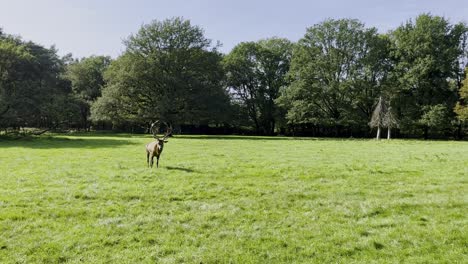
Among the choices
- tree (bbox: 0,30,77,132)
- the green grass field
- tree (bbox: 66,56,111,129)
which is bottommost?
the green grass field

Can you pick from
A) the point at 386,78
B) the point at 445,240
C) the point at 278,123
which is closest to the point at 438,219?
the point at 445,240

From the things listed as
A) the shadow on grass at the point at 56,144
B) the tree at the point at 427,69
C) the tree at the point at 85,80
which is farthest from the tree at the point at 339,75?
the tree at the point at 85,80

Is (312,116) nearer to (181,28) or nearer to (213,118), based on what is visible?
(213,118)

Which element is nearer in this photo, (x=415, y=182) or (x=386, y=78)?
(x=415, y=182)

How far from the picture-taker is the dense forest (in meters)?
39.5

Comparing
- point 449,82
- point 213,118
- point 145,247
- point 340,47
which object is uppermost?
point 340,47

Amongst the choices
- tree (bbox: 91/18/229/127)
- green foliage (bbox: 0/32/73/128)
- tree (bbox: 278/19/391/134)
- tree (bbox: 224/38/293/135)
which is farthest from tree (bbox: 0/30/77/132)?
tree (bbox: 278/19/391/134)

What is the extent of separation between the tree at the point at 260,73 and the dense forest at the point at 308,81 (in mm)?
3470

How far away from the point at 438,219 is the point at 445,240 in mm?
1296

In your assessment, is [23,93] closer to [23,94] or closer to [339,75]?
[23,94]

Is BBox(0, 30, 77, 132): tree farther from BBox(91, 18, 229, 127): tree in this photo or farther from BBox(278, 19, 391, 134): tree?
BBox(278, 19, 391, 134): tree

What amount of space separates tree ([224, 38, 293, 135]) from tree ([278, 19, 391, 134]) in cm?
756

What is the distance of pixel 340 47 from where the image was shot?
50.2 meters

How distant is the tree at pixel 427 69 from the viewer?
43994mm
